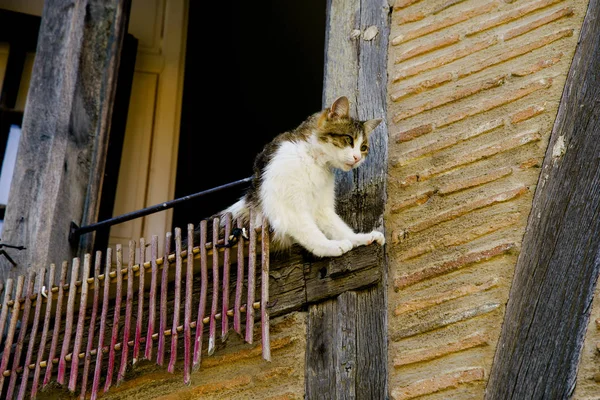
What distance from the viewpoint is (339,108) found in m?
3.85

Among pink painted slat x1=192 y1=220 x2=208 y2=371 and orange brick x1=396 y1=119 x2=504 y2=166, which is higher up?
orange brick x1=396 y1=119 x2=504 y2=166

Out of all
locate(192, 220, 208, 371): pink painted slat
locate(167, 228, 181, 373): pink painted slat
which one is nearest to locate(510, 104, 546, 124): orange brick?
locate(192, 220, 208, 371): pink painted slat

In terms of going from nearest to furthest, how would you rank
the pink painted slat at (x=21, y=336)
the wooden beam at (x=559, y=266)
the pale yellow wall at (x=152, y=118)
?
the wooden beam at (x=559, y=266) → the pink painted slat at (x=21, y=336) → the pale yellow wall at (x=152, y=118)

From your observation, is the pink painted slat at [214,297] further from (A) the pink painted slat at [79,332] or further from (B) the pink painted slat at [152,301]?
(A) the pink painted slat at [79,332]

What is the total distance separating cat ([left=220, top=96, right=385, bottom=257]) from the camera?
349 centimetres

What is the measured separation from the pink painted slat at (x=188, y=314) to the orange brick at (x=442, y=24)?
1382 mm

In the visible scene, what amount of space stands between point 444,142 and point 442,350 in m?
0.95

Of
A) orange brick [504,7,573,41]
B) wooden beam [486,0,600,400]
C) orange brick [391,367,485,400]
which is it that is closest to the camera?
wooden beam [486,0,600,400]

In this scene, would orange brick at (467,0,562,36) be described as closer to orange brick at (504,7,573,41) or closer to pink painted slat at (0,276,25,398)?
orange brick at (504,7,573,41)

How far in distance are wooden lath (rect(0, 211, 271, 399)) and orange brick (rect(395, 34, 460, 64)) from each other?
113 cm

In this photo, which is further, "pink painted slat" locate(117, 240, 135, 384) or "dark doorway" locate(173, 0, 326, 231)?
"dark doorway" locate(173, 0, 326, 231)

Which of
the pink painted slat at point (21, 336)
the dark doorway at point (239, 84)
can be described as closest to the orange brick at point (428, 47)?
the pink painted slat at point (21, 336)

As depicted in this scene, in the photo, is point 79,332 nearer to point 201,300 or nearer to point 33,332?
point 33,332

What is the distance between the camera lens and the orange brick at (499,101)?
3566 mm
